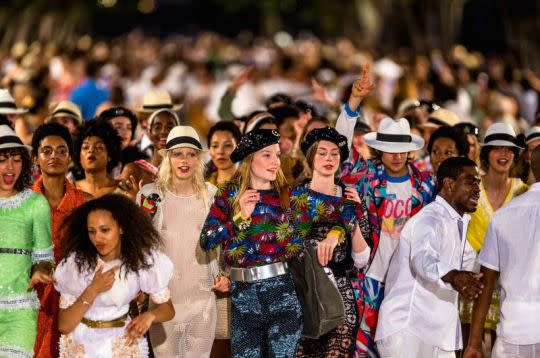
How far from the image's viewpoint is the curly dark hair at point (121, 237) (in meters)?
8.33

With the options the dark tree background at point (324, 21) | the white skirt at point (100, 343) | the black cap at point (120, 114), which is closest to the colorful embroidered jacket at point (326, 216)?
the white skirt at point (100, 343)

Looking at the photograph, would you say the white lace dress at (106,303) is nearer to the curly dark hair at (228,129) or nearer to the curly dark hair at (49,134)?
the curly dark hair at (49,134)

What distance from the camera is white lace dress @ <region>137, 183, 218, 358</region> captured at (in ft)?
33.0

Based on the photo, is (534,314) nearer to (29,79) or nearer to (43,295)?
(43,295)

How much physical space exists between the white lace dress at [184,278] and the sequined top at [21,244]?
1.26 meters

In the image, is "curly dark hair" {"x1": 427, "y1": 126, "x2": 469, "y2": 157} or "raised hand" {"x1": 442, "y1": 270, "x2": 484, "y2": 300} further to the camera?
"curly dark hair" {"x1": 427, "y1": 126, "x2": 469, "y2": 157}

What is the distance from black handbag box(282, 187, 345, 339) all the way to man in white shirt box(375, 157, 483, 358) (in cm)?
49

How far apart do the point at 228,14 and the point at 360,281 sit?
8754 cm

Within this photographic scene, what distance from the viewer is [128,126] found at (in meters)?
13.5

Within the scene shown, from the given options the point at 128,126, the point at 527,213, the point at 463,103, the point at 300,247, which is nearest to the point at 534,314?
the point at 527,213

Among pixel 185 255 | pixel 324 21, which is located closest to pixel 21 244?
pixel 185 255

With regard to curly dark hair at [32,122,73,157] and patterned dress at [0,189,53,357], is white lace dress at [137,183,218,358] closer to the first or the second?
curly dark hair at [32,122,73,157]

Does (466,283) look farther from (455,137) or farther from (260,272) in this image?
(455,137)

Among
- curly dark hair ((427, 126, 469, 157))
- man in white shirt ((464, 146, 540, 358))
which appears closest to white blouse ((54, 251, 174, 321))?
man in white shirt ((464, 146, 540, 358))
